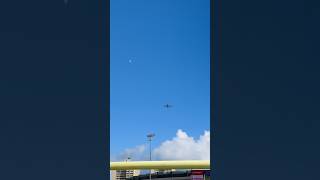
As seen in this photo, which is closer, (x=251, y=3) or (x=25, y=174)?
(x=25, y=174)

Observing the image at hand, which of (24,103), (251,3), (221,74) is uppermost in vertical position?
(251,3)

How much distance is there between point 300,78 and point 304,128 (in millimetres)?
281

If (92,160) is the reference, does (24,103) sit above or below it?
above

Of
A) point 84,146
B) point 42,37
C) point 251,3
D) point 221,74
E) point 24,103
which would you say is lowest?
point 84,146

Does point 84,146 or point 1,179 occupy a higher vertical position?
point 84,146

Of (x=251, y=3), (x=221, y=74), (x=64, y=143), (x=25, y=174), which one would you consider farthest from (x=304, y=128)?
(x=25, y=174)

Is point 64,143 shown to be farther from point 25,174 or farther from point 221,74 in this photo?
point 221,74

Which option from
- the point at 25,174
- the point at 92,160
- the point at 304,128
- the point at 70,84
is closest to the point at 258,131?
the point at 304,128

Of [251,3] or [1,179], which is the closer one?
[1,179]

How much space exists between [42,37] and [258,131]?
1.32 m

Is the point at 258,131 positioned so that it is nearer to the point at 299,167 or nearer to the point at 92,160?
the point at 299,167

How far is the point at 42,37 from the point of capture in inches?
93.4

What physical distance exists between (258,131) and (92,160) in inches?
36.8

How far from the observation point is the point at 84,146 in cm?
233
